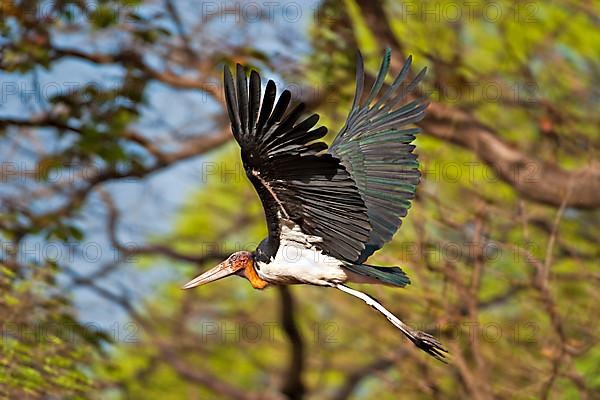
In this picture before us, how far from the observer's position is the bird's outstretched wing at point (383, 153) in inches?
222

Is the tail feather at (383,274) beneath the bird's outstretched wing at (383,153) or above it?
beneath

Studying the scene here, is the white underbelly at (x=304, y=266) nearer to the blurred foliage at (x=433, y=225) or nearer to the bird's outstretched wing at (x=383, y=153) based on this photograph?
the bird's outstretched wing at (x=383, y=153)

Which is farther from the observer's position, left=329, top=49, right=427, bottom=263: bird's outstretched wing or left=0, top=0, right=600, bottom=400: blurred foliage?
left=0, top=0, right=600, bottom=400: blurred foliage

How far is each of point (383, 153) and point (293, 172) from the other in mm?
959

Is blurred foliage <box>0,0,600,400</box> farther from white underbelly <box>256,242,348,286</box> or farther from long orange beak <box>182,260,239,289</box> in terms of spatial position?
white underbelly <box>256,242,348,286</box>

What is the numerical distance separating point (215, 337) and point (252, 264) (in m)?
11.7

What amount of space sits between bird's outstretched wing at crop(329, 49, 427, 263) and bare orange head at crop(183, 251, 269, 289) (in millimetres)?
550

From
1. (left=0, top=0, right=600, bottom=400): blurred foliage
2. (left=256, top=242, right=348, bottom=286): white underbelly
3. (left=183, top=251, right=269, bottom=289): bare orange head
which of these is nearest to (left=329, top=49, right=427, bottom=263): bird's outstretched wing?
(left=256, top=242, right=348, bottom=286): white underbelly

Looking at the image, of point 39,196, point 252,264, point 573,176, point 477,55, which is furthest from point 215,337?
point 252,264

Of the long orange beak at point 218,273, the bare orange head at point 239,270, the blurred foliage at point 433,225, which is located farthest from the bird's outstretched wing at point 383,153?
the blurred foliage at point 433,225

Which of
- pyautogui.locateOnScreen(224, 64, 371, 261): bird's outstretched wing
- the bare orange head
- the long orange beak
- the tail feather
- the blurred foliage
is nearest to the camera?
pyautogui.locateOnScreen(224, 64, 371, 261): bird's outstretched wing

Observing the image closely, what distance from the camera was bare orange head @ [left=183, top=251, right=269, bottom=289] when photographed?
222 inches

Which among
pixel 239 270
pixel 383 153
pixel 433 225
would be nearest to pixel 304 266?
pixel 239 270

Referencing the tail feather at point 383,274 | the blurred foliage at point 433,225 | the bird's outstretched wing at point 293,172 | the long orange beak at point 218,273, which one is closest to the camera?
the bird's outstretched wing at point 293,172
